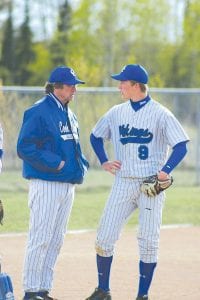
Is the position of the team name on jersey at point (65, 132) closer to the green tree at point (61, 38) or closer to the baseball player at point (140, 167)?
the baseball player at point (140, 167)

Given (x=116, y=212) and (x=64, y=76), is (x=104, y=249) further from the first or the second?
(x=64, y=76)

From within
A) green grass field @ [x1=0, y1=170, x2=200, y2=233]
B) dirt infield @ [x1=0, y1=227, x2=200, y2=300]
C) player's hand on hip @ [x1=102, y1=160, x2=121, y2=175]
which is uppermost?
player's hand on hip @ [x1=102, y1=160, x2=121, y2=175]

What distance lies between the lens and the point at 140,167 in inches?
285

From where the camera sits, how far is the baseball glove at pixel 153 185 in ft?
23.2

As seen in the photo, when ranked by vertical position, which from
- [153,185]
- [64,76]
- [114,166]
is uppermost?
[64,76]

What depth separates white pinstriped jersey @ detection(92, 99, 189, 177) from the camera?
23.7 feet

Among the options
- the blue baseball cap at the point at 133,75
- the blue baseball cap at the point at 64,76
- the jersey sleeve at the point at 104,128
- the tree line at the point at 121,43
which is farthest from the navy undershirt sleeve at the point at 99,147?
the tree line at the point at 121,43

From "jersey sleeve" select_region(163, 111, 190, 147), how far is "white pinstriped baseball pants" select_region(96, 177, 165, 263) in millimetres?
424

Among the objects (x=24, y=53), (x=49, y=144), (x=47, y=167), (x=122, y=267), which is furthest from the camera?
(x=24, y=53)

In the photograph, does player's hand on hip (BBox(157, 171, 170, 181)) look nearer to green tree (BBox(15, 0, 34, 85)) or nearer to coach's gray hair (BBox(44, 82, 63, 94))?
coach's gray hair (BBox(44, 82, 63, 94))

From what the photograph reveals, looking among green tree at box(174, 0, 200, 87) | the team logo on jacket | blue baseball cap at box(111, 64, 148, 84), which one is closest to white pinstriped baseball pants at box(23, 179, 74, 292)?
the team logo on jacket

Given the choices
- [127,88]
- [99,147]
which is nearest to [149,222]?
[99,147]

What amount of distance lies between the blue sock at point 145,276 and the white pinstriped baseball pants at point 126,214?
0.04 meters

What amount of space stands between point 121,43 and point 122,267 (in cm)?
3457
